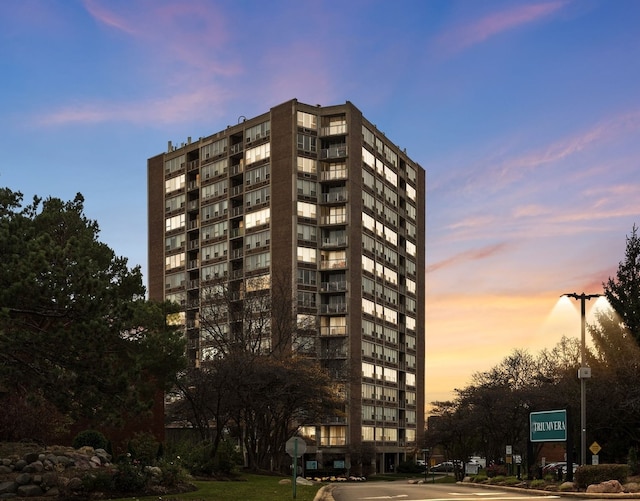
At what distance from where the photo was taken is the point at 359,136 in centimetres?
10775

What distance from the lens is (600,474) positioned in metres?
30.9

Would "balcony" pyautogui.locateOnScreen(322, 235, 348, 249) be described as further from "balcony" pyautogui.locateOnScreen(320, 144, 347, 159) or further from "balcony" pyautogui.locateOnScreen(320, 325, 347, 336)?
"balcony" pyautogui.locateOnScreen(320, 144, 347, 159)

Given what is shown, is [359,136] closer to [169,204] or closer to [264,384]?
[169,204]

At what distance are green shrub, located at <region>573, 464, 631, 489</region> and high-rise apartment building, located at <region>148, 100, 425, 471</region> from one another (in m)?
63.2

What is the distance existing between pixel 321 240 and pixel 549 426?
68.2 m

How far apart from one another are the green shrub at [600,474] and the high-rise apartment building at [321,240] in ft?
207

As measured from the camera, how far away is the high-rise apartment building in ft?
335

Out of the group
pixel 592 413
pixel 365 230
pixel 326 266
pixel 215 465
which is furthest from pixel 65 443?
pixel 365 230

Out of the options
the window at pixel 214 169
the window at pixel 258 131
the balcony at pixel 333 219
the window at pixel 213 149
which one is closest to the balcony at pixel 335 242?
the balcony at pixel 333 219

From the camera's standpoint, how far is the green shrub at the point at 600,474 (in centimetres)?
3055

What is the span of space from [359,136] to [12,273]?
88228mm

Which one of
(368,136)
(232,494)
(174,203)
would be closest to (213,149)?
(174,203)

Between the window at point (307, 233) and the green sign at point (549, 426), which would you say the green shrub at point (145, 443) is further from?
the window at point (307, 233)

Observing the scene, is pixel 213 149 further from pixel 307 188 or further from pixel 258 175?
pixel 307 188
